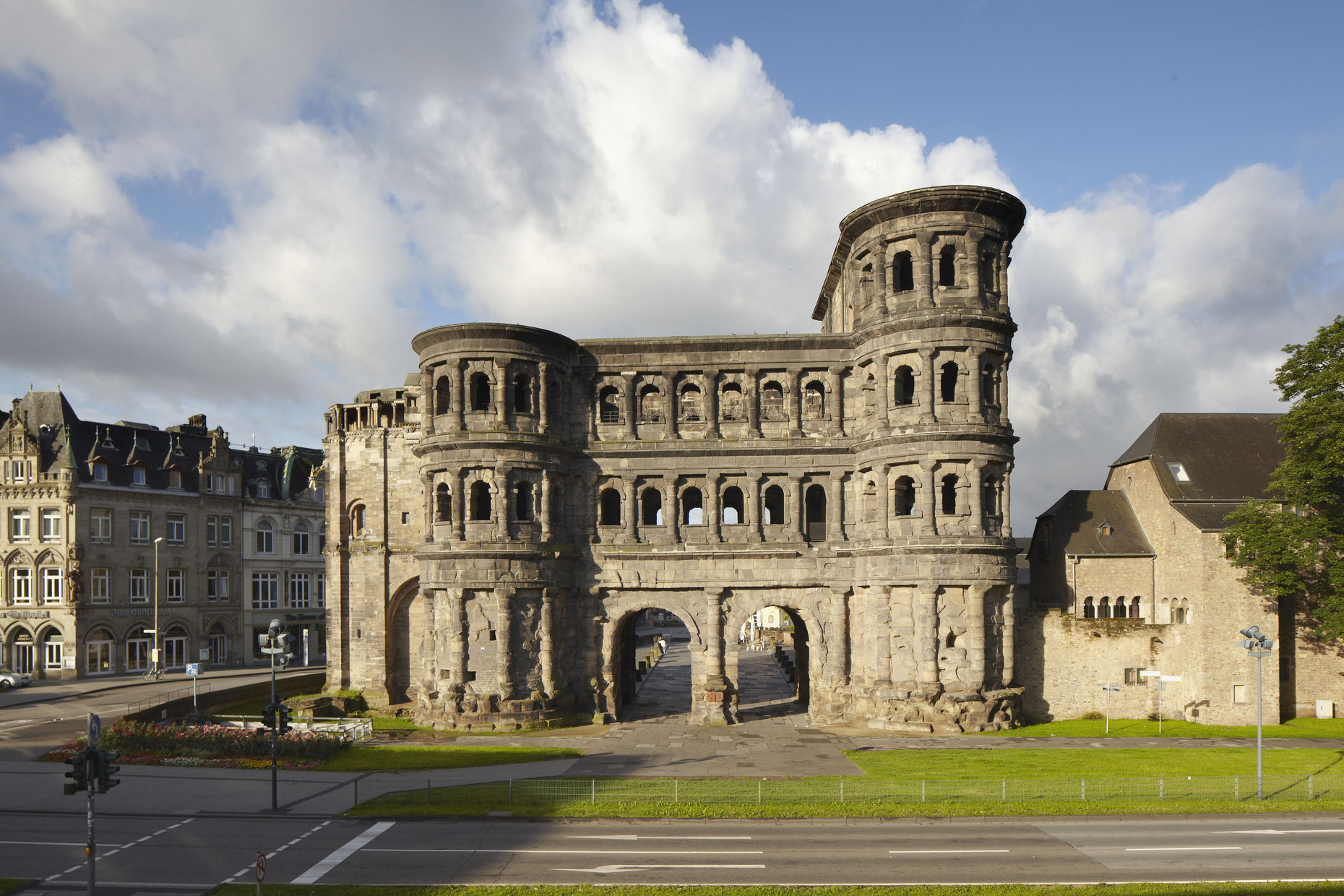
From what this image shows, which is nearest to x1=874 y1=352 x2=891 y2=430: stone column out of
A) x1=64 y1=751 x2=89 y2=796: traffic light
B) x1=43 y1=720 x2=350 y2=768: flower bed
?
x1=43 y1=720 x2=350 y2=768: flower bed

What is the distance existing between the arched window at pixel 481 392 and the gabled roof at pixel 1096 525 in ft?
102

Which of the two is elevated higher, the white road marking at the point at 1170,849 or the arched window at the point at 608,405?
the arched window at the point at 608,405

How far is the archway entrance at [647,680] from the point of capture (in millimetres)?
45312

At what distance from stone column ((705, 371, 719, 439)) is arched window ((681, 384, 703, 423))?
100 centimetres

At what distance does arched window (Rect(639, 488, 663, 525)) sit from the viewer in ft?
150

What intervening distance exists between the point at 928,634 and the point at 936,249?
719 inches

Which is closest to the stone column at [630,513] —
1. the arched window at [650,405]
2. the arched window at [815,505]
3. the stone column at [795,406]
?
the arched window at [650,405]

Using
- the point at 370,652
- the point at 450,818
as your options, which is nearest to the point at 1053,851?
the point at 450,818

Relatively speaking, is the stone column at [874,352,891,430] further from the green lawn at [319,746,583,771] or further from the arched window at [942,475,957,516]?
the green lawn at [319,746,583,771]

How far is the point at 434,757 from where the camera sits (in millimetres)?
35344

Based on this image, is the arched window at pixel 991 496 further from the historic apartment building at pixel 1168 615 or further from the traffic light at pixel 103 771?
the traffic light at pixel 103 771

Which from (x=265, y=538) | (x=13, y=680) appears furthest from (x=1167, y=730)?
(x=13, y=680)

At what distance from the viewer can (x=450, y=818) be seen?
2627 cm

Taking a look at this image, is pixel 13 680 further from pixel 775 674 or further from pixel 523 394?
pixel 775 674
